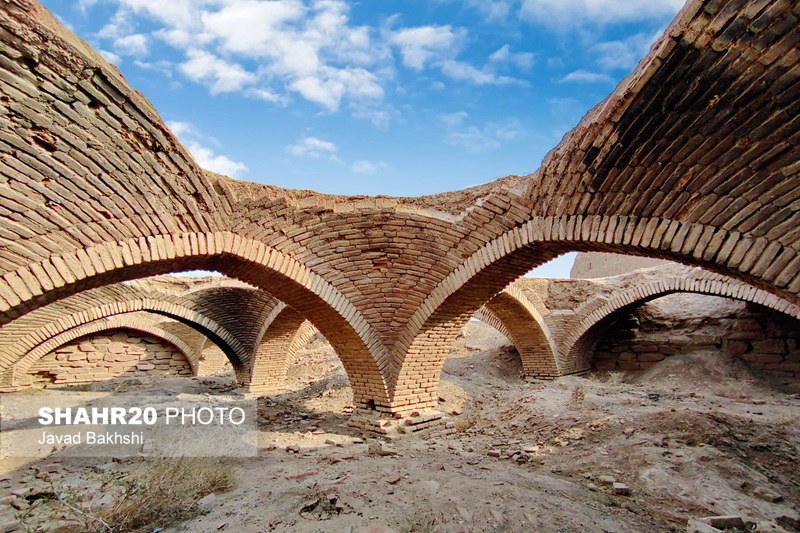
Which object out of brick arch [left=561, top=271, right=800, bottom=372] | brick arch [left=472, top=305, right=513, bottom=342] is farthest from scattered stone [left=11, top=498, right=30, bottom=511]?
brick arch [left=561, top=271, right=800, bottom=372]

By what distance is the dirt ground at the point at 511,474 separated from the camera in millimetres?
2811

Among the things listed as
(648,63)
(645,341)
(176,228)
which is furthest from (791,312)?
(176,228)

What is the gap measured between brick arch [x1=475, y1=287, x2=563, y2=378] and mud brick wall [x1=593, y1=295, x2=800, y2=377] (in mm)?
1989

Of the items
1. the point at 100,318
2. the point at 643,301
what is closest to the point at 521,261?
the point at 643,301

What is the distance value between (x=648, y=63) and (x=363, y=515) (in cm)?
357

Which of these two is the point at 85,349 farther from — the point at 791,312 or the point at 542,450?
the point at 791,312

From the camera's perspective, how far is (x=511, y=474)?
3.75 metres

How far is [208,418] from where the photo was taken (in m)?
6.44

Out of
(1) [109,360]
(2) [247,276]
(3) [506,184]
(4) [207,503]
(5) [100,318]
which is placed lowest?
(4) [207,503]

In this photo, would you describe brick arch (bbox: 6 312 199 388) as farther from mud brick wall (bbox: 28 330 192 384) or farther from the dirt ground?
the dirt ground

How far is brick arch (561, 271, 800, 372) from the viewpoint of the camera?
7504 mm

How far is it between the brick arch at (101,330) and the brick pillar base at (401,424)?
8.12 meters

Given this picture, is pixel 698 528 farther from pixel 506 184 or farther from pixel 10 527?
pixel 10 527

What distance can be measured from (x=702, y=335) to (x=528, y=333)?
3954mm
